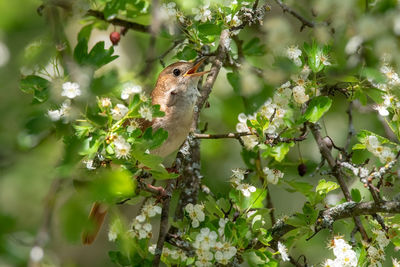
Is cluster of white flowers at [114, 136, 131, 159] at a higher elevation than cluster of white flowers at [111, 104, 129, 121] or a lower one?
lower

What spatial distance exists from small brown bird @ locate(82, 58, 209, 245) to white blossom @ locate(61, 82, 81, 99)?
121cm

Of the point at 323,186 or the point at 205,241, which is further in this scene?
the point at 323,186

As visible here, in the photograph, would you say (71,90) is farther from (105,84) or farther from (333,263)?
(333,263)

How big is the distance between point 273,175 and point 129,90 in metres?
0.99

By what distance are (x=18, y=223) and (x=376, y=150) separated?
1793mm

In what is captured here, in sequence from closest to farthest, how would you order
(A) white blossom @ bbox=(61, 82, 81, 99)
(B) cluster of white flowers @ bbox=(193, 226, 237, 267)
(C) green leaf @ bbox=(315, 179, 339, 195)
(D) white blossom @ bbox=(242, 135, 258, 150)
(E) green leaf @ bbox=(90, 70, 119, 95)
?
(E) green leaf @ bbox=(90, 70, 119, 95), (A) white blossom @ bbox=(61, 82, 81, 99), (B) cluster of white flowers @ bbox=(193, 226, 237, 267), (C) green leaf @ bbox=(315, 179, 339, 195), (D) white blossom @ bbox=(242, 135, 258, 150)

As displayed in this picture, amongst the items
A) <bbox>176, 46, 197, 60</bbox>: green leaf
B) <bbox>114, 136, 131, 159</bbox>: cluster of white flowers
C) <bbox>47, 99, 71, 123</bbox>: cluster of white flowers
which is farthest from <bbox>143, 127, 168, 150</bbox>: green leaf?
<bbox>176, 46, 197, 60</bbox>: green leaf

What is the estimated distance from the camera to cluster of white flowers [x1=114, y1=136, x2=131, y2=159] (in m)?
2.74

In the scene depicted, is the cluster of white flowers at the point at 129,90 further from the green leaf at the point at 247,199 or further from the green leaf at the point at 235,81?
the green leaf at the point at 235,81

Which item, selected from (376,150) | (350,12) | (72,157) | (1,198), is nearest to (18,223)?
(1,198)

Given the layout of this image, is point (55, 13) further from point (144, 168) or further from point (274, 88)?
point (274, 88)

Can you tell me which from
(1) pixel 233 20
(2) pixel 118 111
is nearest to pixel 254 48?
(1) pixel 233 20

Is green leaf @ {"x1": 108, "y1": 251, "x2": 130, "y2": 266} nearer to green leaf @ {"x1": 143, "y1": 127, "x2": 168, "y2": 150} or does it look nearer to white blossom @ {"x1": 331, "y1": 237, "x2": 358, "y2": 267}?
green leaf @ {"x1": 143, "y1": 127, "x2": 168, "y2": 150}

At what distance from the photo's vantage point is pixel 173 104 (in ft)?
13.8
